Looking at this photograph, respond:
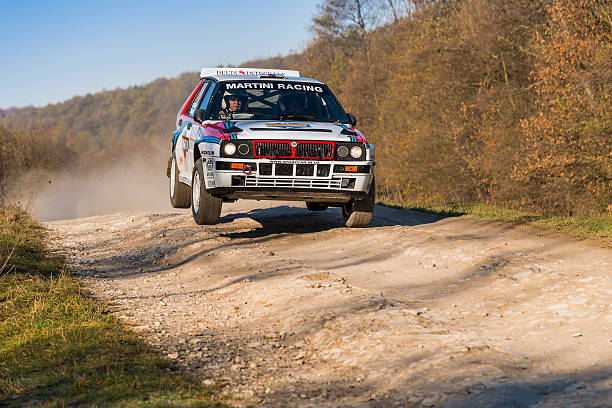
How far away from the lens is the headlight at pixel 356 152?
925 centimetres

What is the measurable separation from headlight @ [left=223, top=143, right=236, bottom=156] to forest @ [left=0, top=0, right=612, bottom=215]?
936 centimetres

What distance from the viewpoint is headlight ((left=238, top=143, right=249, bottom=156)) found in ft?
29.3

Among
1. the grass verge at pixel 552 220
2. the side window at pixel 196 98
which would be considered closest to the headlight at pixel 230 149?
the side window at pixel 196 98

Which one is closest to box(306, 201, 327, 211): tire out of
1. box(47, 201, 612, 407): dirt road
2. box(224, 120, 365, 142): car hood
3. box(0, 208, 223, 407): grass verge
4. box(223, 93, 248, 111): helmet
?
box(47, 201, 612, 407): dirt road

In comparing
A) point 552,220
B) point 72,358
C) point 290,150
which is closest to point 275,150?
point 290,150

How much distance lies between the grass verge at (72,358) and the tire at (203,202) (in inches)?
78.0

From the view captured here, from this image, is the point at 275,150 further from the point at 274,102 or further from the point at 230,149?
the point at 274,102

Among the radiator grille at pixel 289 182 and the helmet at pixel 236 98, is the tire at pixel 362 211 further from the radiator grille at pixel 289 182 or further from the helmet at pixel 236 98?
the helmet at pixel 236 98

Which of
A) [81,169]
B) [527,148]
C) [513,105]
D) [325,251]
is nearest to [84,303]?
[325,251]

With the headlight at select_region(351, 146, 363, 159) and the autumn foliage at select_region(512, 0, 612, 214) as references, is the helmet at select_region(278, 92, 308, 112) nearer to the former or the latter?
the headlight at select_region(351, 146, 363, 159)

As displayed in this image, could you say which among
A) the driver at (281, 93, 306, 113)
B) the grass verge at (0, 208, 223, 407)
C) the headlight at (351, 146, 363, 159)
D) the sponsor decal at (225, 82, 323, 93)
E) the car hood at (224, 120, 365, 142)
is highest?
the sponsor decal at (225, 82, 323, 93)

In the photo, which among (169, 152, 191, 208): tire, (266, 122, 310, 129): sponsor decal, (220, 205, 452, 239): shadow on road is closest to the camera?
(266, 122, 310, 129): sponsor decal

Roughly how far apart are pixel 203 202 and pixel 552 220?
17.7ft

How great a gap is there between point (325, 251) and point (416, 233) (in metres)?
1.45
